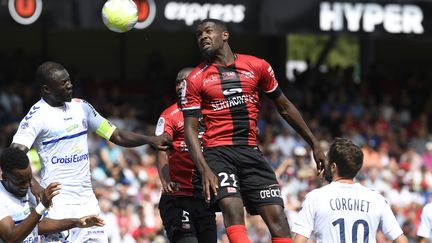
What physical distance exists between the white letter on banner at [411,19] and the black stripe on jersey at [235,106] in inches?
468

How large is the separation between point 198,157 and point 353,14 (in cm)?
1175

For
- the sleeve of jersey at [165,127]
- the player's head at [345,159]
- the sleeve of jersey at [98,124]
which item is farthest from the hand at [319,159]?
the sleeve of jersey at [98,124]

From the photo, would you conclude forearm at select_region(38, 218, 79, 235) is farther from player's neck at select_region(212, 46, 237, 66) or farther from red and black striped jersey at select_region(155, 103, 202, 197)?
player's neck at select_region(212, 46, 237, 66)

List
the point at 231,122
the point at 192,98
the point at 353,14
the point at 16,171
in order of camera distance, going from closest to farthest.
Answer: the point at 16,171 < the point at 192,98 < the point at 231,122 < the point at 353,14

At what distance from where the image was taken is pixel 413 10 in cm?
1991

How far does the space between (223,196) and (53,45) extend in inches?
664

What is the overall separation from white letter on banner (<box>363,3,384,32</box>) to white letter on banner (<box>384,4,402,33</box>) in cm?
12

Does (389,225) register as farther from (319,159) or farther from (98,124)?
(98,124)

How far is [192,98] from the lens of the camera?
8539 mm

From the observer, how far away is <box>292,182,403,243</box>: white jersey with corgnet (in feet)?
25.4

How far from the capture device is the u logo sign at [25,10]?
56.1 feet

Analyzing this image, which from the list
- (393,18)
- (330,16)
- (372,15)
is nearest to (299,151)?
(330,16)

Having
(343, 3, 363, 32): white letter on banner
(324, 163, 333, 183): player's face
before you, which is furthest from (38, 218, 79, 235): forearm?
(343, 3, 363, 32): white letter on banner

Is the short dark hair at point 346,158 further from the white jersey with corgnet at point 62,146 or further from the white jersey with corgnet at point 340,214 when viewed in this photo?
the white jersey with corgnet at point 62,146
